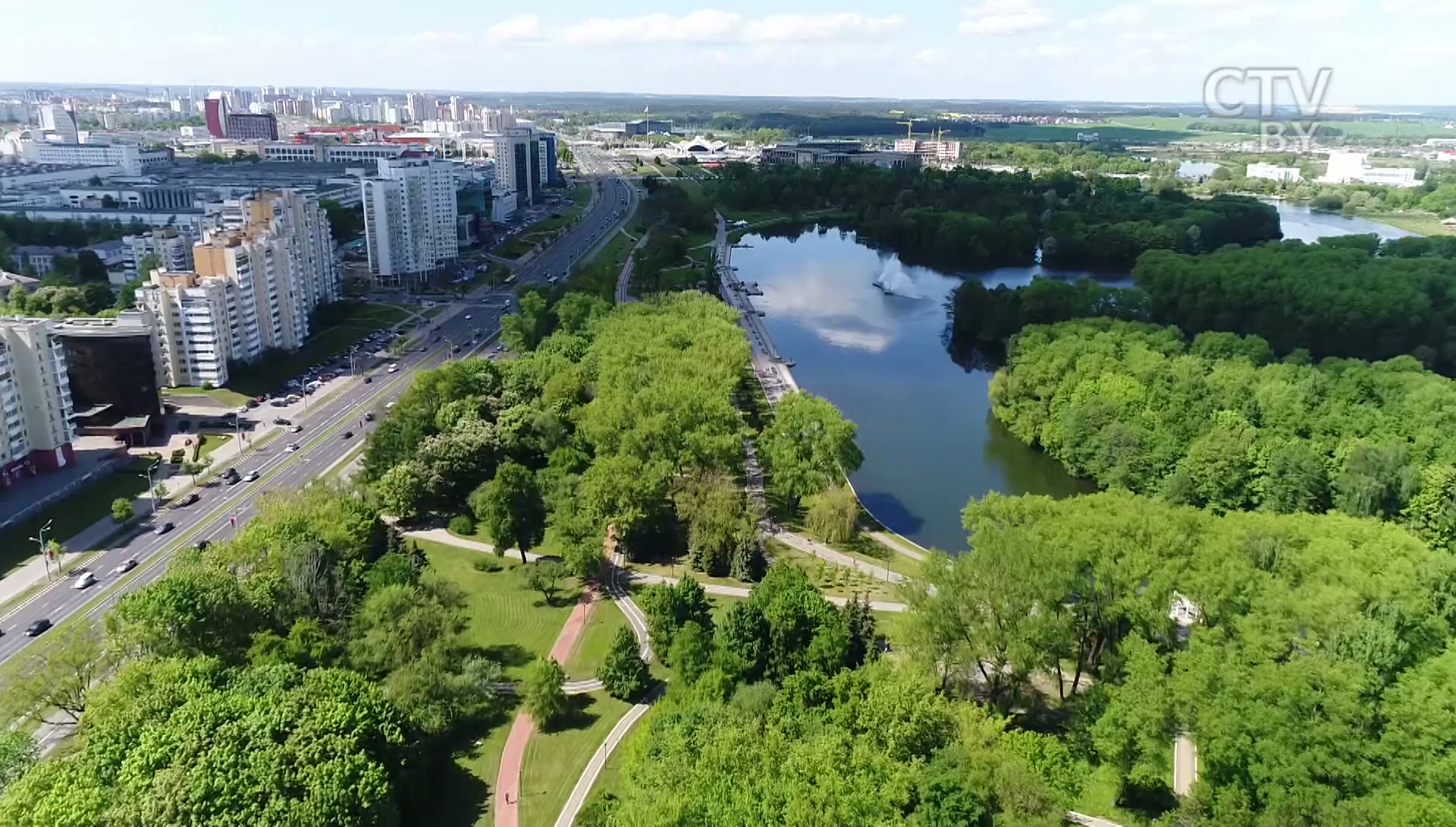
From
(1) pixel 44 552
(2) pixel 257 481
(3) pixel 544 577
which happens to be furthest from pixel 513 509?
(1) pixel 44 552

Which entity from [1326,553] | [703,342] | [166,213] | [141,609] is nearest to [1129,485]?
[1326,553]

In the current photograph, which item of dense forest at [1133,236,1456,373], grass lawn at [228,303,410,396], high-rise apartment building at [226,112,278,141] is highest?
high-rise apartment building at [226,112,278,141]

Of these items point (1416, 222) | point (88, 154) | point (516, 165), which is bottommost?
point (1416, 222)

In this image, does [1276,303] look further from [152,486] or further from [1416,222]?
[1416,222]

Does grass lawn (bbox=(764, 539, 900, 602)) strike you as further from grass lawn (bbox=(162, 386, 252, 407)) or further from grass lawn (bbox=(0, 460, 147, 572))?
grass lawn (bbox=(162, 386, 252, 407))

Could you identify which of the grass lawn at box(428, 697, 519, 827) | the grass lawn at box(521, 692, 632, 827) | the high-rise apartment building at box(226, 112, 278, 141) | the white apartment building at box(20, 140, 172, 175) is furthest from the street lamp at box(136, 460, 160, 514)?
the high-rise apartment building at box(226, 112, 278, 141)

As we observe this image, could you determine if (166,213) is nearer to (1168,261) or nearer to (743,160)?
(1168,261)
